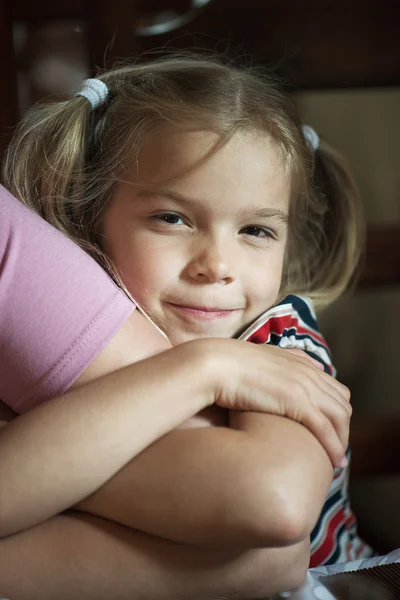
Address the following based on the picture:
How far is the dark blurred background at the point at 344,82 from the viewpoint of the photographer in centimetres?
124

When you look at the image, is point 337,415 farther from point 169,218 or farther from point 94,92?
point 94,92

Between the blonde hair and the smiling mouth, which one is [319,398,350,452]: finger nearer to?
the smiling mouth

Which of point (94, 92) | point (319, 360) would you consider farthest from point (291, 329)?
point (94, 92)

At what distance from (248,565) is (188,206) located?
410 mm

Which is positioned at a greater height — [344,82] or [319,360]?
[344,82]

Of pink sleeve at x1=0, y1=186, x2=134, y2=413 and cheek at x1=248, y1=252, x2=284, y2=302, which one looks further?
cheek at x1=248, y1=252, x2=284, y2=302

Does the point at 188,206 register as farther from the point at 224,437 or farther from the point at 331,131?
the point at 331,131

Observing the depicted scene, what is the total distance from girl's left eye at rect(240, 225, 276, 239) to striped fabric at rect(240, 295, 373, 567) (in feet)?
0.33

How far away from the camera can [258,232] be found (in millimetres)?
959

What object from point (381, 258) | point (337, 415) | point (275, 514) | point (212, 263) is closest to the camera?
point (275, 514)

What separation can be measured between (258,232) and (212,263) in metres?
0.12

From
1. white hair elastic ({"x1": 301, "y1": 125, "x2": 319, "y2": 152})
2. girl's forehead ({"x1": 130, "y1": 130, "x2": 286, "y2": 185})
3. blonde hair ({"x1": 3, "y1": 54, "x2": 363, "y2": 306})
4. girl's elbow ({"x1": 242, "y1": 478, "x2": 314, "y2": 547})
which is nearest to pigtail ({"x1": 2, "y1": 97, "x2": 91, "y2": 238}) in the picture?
blonde hair ({"x1": 3, "y1": 54, "x2": 363, "y2": 306})

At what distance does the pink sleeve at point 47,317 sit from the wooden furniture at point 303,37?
527 millimetres

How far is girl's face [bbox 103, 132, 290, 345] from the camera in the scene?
88cm
